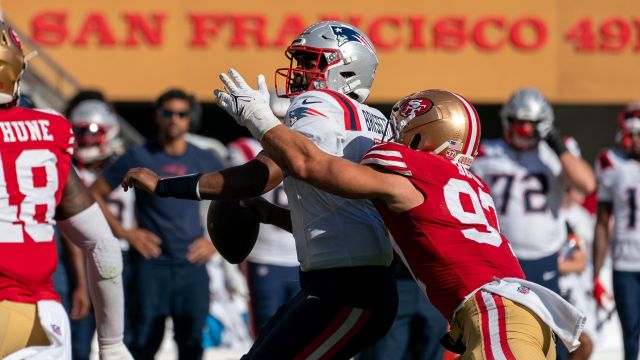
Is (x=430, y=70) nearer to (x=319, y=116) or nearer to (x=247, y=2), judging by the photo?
(x=247, y=2)

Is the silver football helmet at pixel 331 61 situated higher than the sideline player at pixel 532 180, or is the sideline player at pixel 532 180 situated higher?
the silver football helmet at pixel 331 61

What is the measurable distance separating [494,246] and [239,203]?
1079mm

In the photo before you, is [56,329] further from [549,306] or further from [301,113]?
[549,306]

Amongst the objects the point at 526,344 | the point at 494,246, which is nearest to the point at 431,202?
the point at 494,246

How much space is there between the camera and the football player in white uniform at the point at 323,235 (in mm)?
4059

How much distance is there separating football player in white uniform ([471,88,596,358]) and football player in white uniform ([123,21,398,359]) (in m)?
3.34

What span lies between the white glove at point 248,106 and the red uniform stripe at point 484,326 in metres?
0.85

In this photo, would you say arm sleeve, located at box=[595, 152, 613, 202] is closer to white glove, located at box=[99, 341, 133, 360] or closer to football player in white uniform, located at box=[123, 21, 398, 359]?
football player in white uniform, located at box=[123, 21, 398, 359]

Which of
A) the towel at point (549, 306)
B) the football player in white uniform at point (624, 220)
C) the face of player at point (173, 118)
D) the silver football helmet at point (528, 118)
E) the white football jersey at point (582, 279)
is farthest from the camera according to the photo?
the white football jersey at point (582, 279)

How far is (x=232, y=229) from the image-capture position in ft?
14.9

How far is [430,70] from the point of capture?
1708cm

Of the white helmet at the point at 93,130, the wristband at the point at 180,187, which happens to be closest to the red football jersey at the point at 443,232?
the wristband at the point at 180,187

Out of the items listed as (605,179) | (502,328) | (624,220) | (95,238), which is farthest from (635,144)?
(95,238)

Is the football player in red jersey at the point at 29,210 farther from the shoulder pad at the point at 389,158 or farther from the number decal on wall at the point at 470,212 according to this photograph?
the number decal on wall at the point at 470,212
